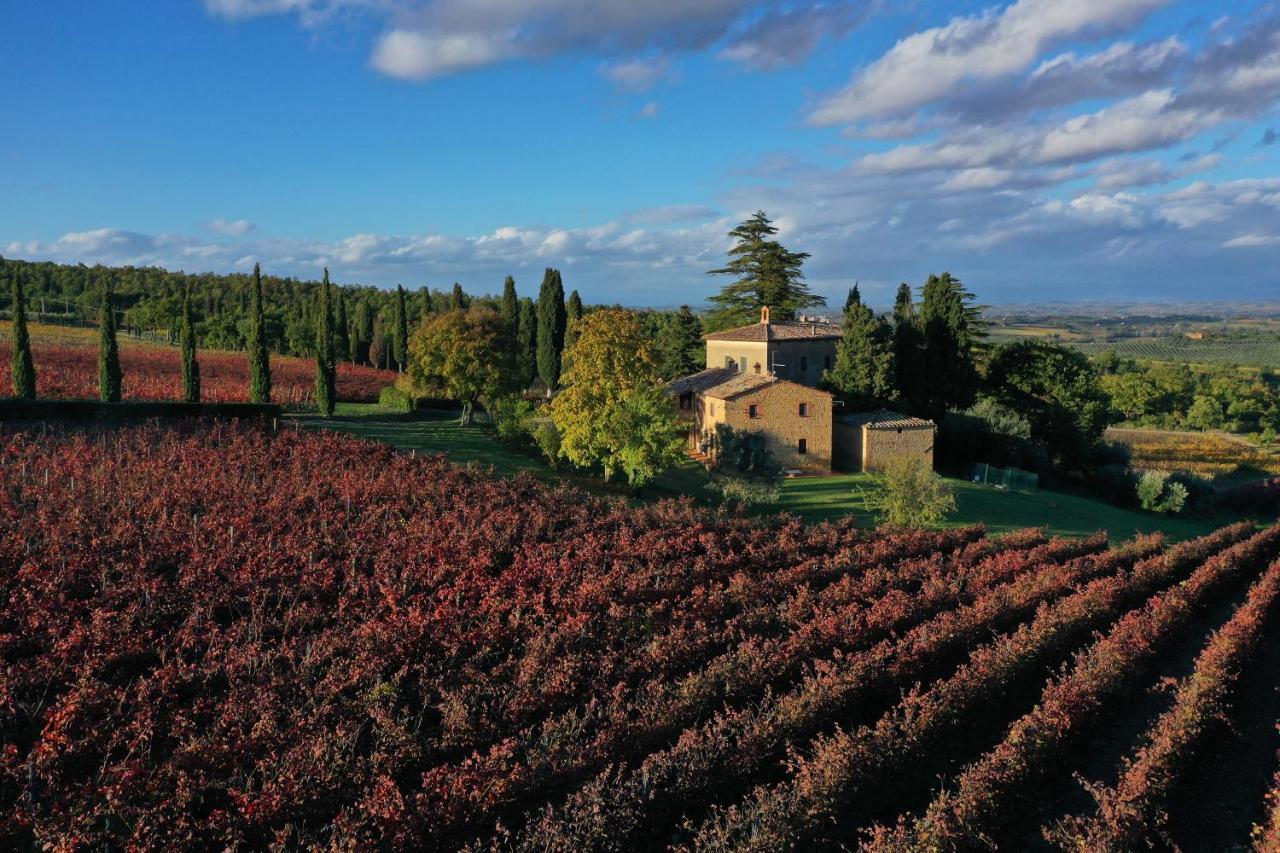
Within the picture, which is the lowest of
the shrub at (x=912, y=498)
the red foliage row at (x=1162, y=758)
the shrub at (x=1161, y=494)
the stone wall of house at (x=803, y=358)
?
the shrub at (x=1161, y=494)

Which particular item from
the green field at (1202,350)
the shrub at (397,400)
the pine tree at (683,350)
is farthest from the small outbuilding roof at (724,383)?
the green field at (1202,350)

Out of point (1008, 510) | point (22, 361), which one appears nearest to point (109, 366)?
point (22, 361)

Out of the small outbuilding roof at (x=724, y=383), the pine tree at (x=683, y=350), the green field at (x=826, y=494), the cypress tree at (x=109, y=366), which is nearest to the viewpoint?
the green field at (x=826, y=494)

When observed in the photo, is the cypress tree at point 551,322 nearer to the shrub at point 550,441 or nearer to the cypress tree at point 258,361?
the cypress tree at point 258,361

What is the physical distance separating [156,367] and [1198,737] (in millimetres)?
53976

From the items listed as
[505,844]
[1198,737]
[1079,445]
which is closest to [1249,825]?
[1198,737]

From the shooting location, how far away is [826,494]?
32.0m

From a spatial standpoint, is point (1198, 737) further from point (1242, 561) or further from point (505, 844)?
point (1242, 561)

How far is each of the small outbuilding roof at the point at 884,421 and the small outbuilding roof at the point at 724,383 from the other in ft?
5.91

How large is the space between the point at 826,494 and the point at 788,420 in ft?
16.4

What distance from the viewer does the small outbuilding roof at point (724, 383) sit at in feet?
117

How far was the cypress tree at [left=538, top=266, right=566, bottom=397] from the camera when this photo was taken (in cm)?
5731

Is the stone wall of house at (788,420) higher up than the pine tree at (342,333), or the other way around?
the pine tree at (342,333)

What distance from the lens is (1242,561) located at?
22.2 meters
